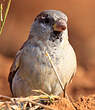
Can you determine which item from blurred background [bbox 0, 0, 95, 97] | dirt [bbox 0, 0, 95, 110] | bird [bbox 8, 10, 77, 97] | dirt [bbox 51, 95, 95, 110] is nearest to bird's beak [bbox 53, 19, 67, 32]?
bird [bbox 8, 10, 77, 97]

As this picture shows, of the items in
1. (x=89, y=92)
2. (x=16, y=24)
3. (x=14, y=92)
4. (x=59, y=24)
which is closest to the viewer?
(x=59, y=24)

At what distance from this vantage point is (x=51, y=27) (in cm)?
436

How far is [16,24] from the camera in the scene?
9.74 metres

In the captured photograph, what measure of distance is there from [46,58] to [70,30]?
5.44 m

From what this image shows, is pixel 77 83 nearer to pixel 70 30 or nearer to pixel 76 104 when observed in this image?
pixel 70 30

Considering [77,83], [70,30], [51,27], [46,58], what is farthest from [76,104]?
[70,30]

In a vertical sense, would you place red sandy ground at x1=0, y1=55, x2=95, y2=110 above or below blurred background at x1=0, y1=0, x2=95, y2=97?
below

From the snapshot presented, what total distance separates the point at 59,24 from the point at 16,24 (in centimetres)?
561

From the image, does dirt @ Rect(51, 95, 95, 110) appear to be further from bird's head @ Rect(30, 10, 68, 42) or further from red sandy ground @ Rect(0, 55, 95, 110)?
red sandy ground @ Rect(0, 55, 95, 110)

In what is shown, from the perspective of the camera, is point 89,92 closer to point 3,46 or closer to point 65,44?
point 3,46

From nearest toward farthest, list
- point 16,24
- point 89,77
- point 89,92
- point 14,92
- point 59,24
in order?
1. point 59,24
2. point 14,92
3. point 89,92
4. point 89,77
5. point 16,24

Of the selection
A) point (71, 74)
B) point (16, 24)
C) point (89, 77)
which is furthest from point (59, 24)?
point (16, 24)

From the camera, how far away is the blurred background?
917cm

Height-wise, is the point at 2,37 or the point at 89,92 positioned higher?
the point at 2,37
